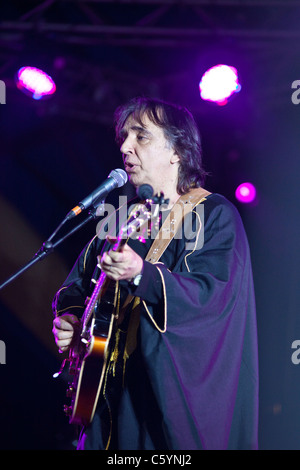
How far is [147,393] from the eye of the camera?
82.4 inches

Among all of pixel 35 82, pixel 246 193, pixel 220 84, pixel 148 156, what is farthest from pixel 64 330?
pixel 35 82

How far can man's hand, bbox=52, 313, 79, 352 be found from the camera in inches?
96.4

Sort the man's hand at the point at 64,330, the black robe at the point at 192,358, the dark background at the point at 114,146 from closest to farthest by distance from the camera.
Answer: the black robe at the point at 192,358, the man's hand at the point at 64,330, the dark background at the point at 114,146

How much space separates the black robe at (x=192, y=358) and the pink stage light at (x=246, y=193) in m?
2.15

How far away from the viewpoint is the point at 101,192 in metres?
2.34

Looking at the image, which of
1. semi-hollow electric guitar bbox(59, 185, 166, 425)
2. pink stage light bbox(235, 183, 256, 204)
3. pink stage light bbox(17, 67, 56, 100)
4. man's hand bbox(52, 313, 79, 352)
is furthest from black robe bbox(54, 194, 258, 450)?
pink stage light bbox(17, 67, 56, 100)

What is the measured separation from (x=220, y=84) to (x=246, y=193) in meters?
1.10

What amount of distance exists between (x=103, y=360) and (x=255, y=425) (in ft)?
2.55

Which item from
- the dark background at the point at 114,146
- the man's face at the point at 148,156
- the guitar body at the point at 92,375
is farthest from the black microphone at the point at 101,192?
the dark background at the point at 114,146

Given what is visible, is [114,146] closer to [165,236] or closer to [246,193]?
[246,193]

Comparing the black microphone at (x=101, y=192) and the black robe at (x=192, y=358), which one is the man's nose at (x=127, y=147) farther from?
the black robe at (x=192, y=358)

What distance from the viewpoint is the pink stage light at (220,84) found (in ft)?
14.4

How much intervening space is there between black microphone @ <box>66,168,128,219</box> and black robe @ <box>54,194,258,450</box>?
0.42 m

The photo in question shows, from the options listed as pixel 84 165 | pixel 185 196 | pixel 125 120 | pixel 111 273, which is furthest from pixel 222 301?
pixel 84 165
